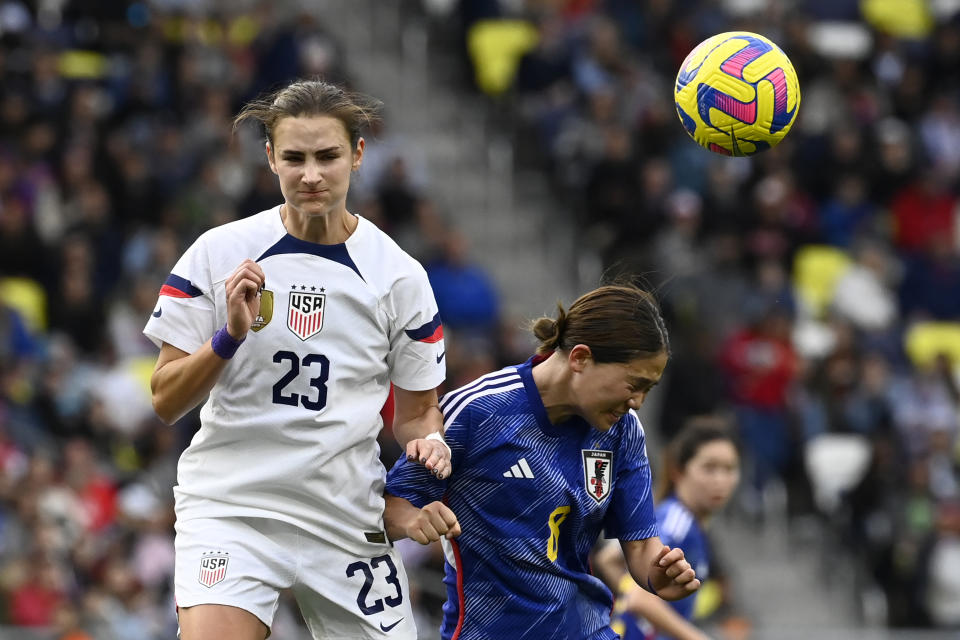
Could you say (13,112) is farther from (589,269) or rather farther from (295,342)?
(295,342)

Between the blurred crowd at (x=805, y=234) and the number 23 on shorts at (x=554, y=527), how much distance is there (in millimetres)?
7954

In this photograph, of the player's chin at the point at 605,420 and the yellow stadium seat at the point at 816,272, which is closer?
the player's chin at the point at 605,420

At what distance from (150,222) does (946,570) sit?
705cm

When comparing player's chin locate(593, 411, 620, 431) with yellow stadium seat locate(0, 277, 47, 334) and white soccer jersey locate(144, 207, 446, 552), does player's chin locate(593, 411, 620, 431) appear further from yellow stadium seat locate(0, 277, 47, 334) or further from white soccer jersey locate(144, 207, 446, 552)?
yellow stadium seat locate(0, 277, 47, 334)

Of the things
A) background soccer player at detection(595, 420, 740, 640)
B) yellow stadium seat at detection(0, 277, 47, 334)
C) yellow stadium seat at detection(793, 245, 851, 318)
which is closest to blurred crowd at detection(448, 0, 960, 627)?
yellow stadium seat at detection(793, 245, 851, 318)

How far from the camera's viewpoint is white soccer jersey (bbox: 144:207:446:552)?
516 cm

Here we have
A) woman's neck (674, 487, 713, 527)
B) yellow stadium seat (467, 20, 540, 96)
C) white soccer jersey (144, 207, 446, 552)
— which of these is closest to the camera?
white soccer jersey (144, 207, 446, 552)

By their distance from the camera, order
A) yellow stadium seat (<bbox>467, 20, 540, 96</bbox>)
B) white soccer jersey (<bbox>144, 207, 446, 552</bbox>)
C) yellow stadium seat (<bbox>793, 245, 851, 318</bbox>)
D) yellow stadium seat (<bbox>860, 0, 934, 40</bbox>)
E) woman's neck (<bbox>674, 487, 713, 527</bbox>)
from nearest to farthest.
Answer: white soccer jersey (<bbox>144, 207, 446, 552</bbox>), woman's neck (<bbox>674, 487, 713, 527</bbox>), yellow stadium seat (<bbox>793, 245, 851, 318</bbox>), yellow stadium seat (<bbox>467, 20, 540, 96</bbox>), yellow stadium seat (<bbox>860, 0, 934, 40</bbox>)

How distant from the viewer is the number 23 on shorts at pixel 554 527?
5.42 meters

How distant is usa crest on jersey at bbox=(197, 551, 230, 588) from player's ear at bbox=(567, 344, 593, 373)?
126cm

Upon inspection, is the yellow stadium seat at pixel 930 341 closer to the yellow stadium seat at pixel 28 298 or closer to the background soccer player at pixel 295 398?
the yellow stadium seat at pixel 28 298

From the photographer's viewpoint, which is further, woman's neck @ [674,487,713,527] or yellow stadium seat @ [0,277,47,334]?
yellow stadium seat @ [0,277,47,334]

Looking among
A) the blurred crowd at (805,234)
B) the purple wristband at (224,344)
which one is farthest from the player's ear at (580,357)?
the blurred crowd at (805,234)

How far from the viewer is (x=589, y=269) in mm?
14984
